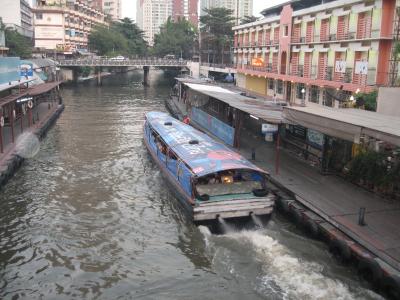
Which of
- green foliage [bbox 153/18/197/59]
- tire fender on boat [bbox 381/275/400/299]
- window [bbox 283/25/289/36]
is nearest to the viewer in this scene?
tire fender on boat [bbox 381/275/400/299]

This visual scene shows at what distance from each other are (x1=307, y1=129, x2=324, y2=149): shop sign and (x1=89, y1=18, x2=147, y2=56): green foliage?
3885 inches

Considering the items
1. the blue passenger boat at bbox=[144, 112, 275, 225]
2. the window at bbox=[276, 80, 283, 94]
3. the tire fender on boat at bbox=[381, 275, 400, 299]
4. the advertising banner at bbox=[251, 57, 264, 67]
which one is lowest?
the tire fender on boat at bbox=[381, 275, 400, 299]

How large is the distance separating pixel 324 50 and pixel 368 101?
12.4m

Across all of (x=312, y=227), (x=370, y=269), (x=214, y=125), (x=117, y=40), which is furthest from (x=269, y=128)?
(x=117, y=40)

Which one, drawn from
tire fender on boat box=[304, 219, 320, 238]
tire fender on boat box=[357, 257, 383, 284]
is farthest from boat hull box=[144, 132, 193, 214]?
tire fender on boat box=[357, 257, 383, 284]

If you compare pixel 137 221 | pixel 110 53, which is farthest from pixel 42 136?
pixel 110 53

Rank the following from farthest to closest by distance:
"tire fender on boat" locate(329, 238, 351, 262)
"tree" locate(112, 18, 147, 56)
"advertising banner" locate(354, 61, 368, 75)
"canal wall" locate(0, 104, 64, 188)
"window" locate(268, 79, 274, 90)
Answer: "tree" locate(112, 18, 147, 56)
"window" locate(268, 79, 274, 90)
"advertising banner" locate(354, 61, 368, 75)
"canal wall" locate(0, 104, 64, 188)
"tire fender on boat" locate(329, 238, 351, 262)

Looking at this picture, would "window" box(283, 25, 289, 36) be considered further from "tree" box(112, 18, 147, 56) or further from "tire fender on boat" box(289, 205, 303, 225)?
"tree" box(112, 18, 147, 56)

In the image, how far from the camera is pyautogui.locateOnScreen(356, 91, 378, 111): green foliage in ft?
86.5

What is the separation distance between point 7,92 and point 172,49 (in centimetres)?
9348

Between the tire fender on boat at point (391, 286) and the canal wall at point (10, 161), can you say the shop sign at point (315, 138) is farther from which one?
the canal wall at point (10, 161)

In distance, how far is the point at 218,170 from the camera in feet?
56.1

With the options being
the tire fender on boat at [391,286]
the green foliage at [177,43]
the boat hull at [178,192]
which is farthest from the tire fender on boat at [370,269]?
the green foliage at [177,43]

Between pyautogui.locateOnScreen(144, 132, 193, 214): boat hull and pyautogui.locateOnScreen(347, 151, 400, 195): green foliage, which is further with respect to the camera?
pyautogui.locateOnScreen(347, 151, 400, 195): green foliage
